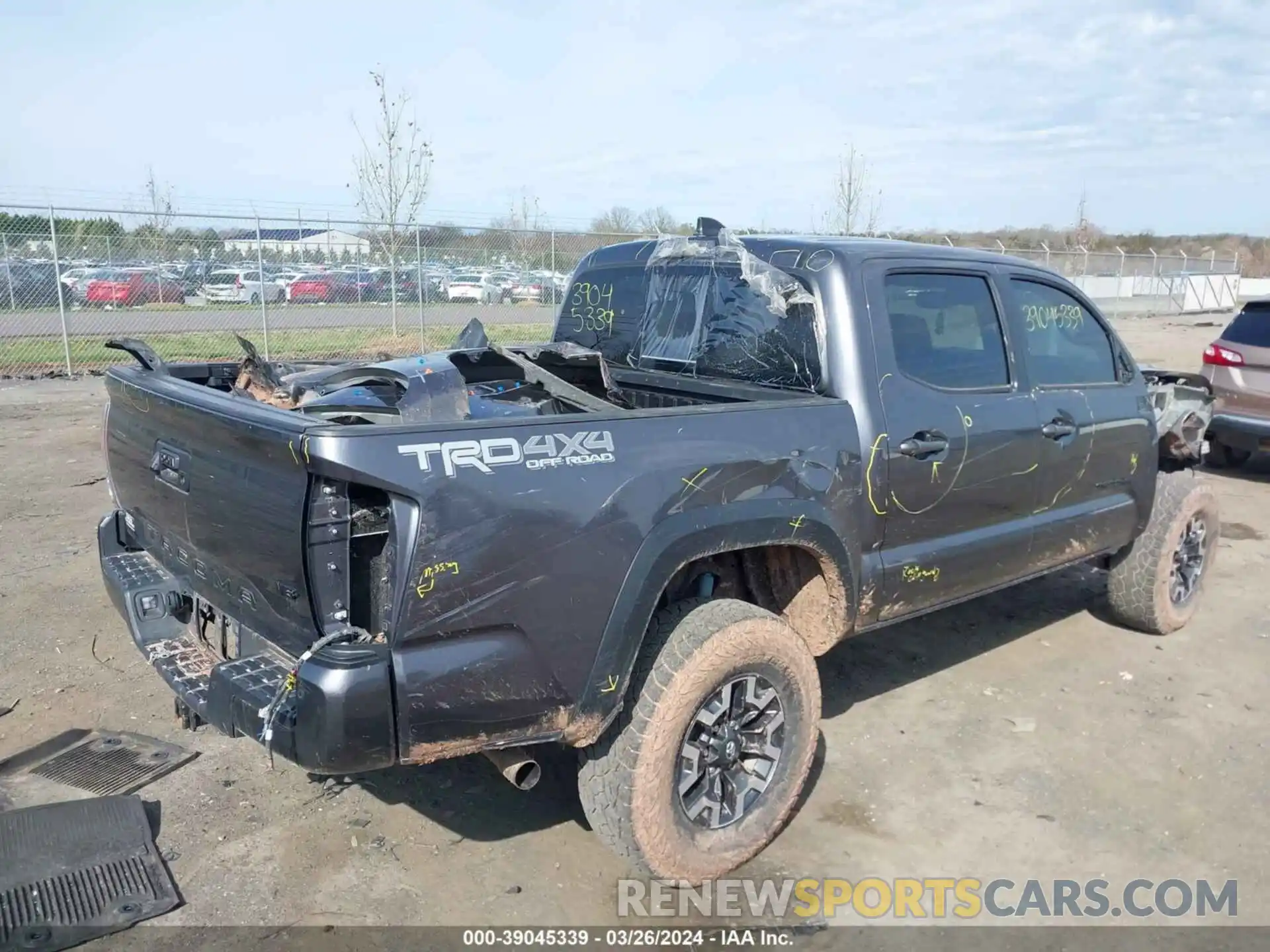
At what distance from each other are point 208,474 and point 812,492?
5.98 feet

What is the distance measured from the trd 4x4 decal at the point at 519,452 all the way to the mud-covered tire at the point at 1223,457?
29.3ft

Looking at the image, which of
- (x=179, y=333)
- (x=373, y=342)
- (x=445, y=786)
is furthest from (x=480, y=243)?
(x=445, y=786)

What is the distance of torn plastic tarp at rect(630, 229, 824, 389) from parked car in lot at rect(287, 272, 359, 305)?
12.1m

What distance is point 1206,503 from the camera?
5285 mm

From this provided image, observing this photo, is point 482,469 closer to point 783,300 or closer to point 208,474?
point 208,474

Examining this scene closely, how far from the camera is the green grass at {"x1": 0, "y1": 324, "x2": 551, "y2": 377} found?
1338 cm

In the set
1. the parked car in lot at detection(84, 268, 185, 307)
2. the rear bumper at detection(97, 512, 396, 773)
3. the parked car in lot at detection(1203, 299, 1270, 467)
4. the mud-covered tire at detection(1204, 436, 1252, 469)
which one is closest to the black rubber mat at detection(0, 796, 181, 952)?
the rear bumper at detection(97, 512, 396, 773)

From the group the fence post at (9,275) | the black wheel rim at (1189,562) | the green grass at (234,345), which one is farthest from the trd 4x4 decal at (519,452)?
the fence post at (9,275)

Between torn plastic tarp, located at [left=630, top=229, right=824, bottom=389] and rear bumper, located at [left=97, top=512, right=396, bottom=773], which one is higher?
torn plastic tarp, located at [left=630, top=229, right=824, bottom=389]

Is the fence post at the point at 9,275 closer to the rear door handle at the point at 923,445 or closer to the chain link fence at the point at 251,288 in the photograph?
the chain link fence at the point at 251,288

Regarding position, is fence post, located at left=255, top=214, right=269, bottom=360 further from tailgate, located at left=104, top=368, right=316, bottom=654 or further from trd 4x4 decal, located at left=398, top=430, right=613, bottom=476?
trd 4x4 decal, located at left=398, top=430, right=613, bottom=476

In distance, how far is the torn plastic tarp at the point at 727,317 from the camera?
3533 millimetres

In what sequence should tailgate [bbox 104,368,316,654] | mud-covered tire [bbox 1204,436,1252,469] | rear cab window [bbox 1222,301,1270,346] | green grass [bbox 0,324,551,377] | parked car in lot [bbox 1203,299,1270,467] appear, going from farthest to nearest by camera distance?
green grass [bbox 0,324,551,377]
mud-covered tire [bbox 1204,436,1252,469]
rear cab window [bbox 1222,301,1270,346]
parked car in lot [bbox 1203,299,1270,467]
tailgate [bbox 104,368,316,654]

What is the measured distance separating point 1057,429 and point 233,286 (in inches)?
507
